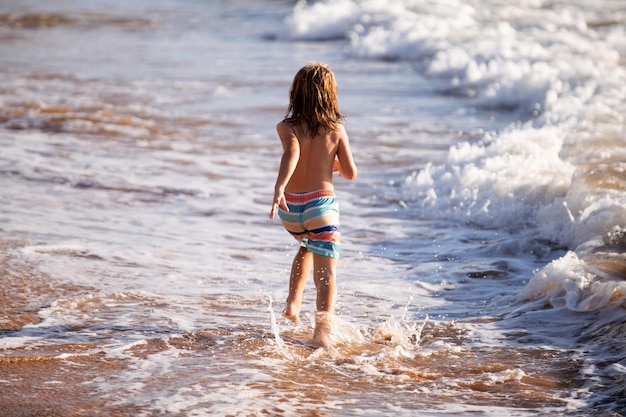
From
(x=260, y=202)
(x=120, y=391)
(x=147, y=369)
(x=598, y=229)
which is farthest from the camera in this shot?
(x=260, y=202)

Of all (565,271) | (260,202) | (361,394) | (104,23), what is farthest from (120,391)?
(104,23)

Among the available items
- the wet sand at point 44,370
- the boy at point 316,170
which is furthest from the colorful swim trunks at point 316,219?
the wet sand at point 44,370

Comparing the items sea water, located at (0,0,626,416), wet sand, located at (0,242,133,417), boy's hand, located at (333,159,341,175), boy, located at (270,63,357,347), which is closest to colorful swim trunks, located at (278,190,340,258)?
boy, located at (270,63,357,347)

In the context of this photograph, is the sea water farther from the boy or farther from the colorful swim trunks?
the colorful swim trunks

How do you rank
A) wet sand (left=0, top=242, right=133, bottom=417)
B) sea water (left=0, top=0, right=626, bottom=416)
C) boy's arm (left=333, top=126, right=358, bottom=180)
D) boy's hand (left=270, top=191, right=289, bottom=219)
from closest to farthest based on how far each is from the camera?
wet sand (left=0, top=242, right=133, bottom=417)
sea water (left=0, top=0, right=626, bottom=416)
boy's hand (left=270, top=191, right=289, bottom=219)
boy's arm (left=333, top=126, right=358, bottom=180)

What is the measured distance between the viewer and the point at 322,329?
484 cm

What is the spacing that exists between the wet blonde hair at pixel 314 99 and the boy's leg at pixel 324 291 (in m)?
0.68

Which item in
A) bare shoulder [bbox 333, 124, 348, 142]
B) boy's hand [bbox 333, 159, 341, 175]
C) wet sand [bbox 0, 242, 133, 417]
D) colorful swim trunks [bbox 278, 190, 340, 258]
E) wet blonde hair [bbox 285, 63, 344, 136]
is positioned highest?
wet blonde hair [bbox 285, 63, 344, 136]

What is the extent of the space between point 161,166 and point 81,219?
2.28m

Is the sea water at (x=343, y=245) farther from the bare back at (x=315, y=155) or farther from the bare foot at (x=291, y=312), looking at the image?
the bare back at (x=315, y=155)

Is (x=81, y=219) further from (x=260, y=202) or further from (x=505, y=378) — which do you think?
(x=505, y=378)

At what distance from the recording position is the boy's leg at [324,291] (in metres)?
4.85

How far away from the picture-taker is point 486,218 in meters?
7.76

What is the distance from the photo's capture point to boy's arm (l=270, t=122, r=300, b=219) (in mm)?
4746
